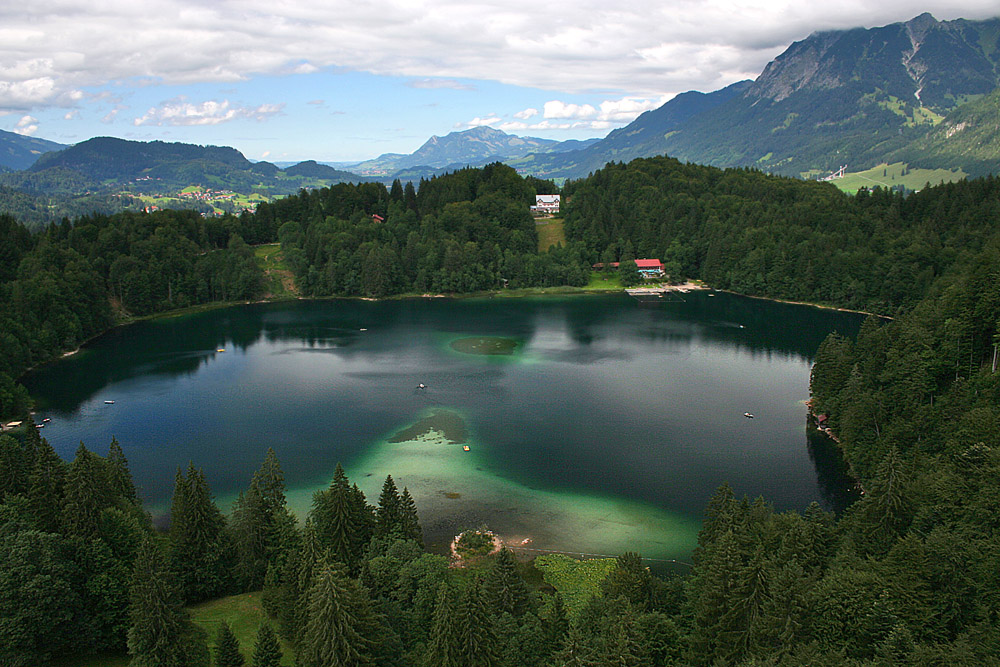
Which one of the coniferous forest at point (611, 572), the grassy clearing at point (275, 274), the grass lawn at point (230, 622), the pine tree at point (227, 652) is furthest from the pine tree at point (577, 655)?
the grassy clearing at point (275, 274)

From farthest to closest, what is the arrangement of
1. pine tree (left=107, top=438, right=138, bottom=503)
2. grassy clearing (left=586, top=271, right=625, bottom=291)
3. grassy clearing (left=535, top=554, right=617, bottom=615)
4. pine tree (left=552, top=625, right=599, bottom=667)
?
1. grassy clearing (left=586, top=271, right=625, bottom=291)
2. pine tree (left=107, top=438, right=138, bottom=503)
3. grassy clearing (left=535, top=554, right=617, bottom=615)
4. pine tree (left=552, top=625, right=599, bottom=667)

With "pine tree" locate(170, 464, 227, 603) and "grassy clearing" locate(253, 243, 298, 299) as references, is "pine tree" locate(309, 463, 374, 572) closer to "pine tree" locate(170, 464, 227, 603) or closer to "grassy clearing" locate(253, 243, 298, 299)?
"pine tree" locate(170, 464, 227, 603)

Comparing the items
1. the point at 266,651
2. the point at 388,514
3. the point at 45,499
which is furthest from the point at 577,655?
the point at 45,499

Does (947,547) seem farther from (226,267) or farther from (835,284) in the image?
(226,267)

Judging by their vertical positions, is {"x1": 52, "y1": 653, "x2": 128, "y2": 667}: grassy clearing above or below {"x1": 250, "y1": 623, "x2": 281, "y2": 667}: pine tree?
below

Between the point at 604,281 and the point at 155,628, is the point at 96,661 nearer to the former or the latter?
the point at 155,628

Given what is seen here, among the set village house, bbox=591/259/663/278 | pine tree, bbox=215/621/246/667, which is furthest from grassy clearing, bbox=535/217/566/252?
pine tree, bbox=215/621/246/667

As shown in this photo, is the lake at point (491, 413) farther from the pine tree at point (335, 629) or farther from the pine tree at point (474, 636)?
the pine tree at point (335, 629)
